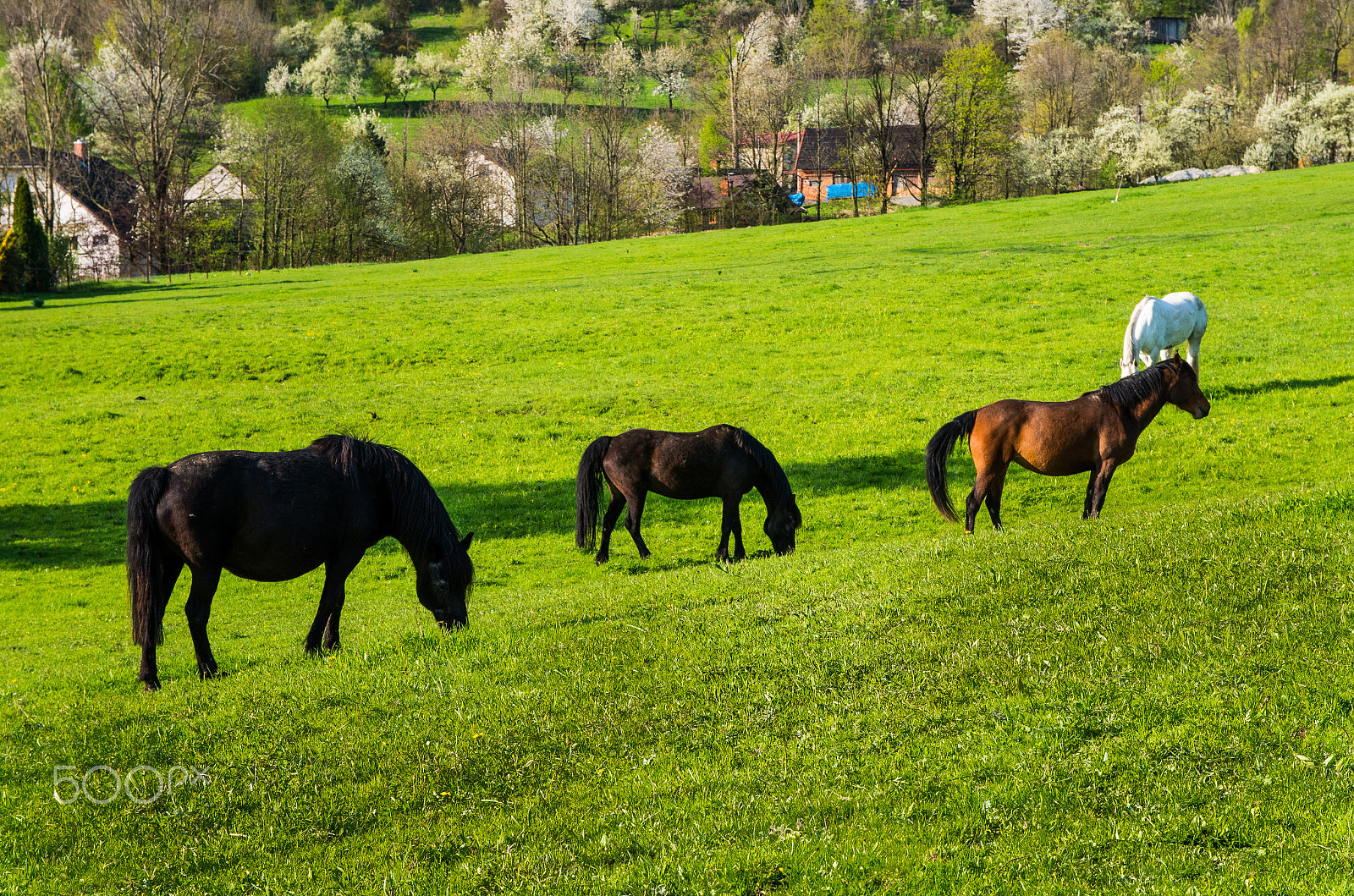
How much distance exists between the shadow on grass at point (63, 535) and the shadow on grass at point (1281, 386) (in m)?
22.1

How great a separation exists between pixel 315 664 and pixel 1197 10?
17636cm

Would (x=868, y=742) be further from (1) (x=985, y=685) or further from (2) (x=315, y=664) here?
(2) (x=315, y=664)

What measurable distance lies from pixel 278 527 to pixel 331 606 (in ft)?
3.12

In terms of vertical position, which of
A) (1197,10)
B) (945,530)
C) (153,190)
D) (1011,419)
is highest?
(1197,10)

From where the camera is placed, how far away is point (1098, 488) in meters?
11.8

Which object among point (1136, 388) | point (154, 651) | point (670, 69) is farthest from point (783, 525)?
point (670, 69)

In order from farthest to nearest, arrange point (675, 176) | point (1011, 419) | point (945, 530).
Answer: point (675, 176) → point (945, 530) → point (1011, 419)

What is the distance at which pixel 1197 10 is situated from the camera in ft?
482

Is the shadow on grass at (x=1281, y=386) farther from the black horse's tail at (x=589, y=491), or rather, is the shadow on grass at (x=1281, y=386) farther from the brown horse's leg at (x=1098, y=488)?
the black horse's tail at (x=589, y=491)

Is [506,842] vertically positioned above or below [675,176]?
below

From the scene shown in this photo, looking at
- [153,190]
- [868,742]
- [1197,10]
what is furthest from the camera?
[1197,10]

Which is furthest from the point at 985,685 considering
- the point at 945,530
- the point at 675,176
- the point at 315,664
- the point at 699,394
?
the point at 675,176

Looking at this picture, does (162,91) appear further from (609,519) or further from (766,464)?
(766,464)

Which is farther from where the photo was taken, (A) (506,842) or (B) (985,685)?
(B) (985,685)
